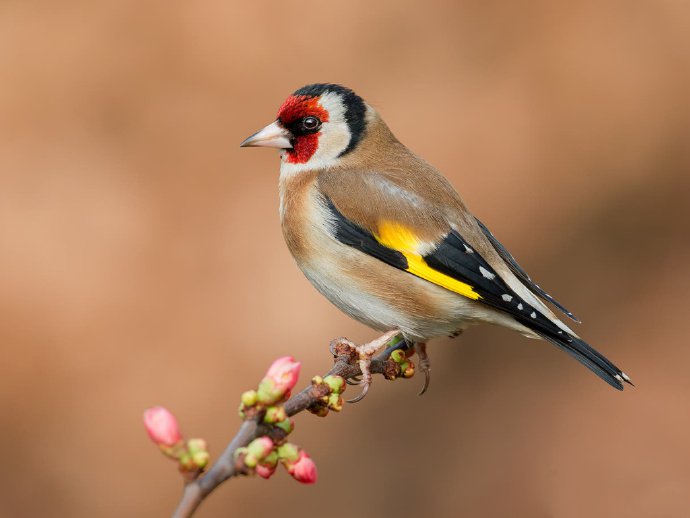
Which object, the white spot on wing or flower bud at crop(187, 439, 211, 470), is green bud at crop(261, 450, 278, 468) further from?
the white spot on wing

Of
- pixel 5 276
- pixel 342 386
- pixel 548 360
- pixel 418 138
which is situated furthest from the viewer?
pixel 548 360

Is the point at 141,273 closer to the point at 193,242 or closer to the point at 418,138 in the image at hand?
the point at 193,242

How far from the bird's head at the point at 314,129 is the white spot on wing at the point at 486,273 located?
2.64 feet

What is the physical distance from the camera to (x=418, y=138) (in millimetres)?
7441

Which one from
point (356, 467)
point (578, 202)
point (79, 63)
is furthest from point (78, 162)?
point (578, 202)

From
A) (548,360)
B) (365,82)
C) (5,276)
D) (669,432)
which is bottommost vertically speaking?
(669,432)

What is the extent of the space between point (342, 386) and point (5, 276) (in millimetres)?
4998

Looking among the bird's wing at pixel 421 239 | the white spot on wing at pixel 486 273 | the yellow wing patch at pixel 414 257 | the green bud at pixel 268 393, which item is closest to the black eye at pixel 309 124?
the bird's wing at pixel 421 239

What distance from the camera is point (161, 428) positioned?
2.16 metres

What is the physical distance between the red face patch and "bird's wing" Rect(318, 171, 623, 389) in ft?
0.91

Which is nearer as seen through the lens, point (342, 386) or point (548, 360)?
point (342, 386)

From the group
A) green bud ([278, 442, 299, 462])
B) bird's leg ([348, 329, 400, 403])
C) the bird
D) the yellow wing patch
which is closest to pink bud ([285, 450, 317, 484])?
green bud ([278, 442, 299, 462])

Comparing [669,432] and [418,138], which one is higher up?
[418,138]

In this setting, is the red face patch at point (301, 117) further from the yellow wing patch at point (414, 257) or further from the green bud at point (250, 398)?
the green bud at point (250, 398)
